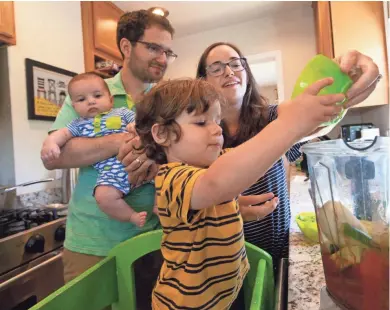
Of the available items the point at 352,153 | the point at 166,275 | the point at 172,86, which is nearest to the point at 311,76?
the point at 352,153

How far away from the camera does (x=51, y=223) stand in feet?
5.05

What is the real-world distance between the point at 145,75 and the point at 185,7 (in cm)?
197

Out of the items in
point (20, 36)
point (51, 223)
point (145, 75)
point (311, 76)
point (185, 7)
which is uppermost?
point (185, 7)

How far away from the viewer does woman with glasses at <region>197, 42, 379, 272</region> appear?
0.90m

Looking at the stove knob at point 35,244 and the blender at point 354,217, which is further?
the stove knob at point 35,244

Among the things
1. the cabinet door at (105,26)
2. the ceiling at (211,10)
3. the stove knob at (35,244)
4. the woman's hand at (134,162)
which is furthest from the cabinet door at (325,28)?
the stove knob at (35,244)

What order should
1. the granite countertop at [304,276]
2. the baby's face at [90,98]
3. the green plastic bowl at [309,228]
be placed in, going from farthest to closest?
the baby's face at [90,98] < the green plastic bowl at [309,228] < the granite countertop at [304,276]

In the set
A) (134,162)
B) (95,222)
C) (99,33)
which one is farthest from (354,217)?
(99,33)

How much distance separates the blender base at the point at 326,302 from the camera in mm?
453

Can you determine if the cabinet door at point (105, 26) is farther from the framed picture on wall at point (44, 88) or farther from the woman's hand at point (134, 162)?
the woman's hand at point (134, 162)

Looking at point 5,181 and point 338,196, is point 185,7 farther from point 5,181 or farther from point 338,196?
point 338,196

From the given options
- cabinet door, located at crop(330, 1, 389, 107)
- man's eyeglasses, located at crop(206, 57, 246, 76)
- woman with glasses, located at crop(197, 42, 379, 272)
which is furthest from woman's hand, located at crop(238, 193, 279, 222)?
cabinet door, located at crop(330, 1, 389, 107)

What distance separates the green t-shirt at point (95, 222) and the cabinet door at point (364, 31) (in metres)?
1.89

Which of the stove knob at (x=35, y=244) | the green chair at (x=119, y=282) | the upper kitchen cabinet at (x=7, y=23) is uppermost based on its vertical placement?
the upper kitchen cabinet at (x=7, y=23)
